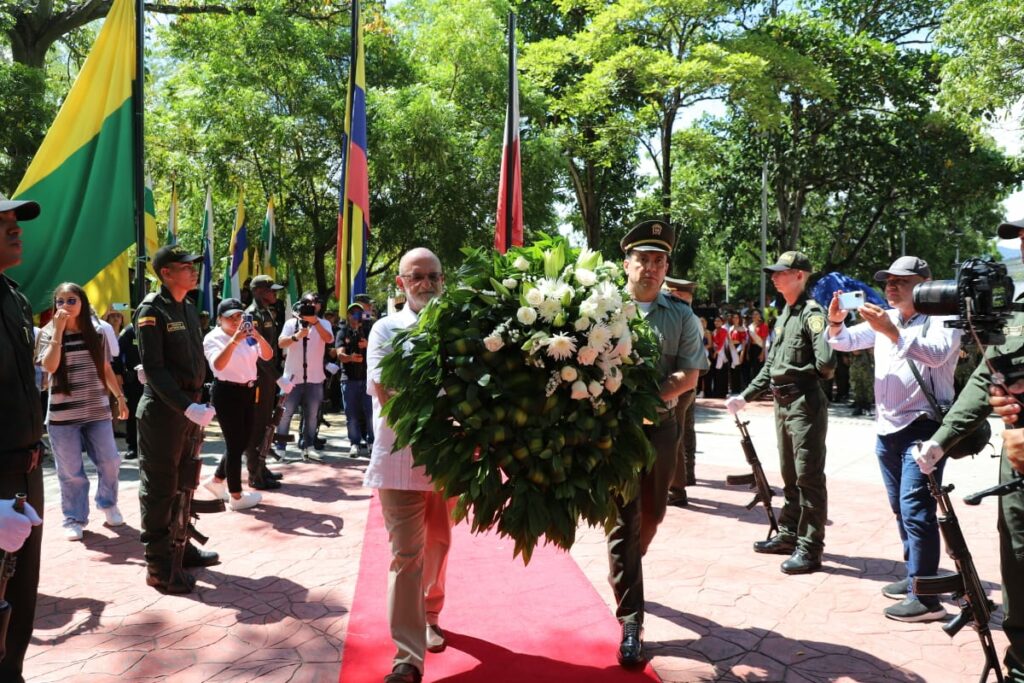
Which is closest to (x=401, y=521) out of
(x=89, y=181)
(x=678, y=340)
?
Answer: (x=678, y=340)

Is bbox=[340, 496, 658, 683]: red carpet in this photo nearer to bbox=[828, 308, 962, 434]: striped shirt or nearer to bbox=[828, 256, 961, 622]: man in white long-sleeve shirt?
bbox=[828, 256, 961, 622]: man in white long-sleeve shirt

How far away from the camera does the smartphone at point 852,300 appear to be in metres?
4.53

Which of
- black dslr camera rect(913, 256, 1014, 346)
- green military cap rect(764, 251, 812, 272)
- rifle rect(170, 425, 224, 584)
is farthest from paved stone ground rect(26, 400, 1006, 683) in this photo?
green military cap rect(764, 251, 812, 272)

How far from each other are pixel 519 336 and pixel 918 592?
93.3 inches

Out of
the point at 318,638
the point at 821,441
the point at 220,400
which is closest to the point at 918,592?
the point at 821,441

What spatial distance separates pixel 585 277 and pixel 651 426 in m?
1.19

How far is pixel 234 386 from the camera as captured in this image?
269 inches

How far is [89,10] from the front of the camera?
50.6ft

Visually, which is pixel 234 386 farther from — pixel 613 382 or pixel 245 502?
pixel 613 382

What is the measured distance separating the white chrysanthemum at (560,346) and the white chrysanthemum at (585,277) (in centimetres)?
29

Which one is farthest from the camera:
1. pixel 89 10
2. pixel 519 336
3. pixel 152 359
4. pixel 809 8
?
pixel 809 8

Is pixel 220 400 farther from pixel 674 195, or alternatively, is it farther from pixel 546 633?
pixel 674 195

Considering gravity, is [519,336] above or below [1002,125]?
below

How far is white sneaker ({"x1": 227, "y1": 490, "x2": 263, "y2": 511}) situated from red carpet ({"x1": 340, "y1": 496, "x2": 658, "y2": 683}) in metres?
1.85
